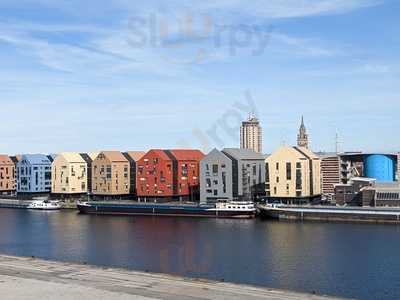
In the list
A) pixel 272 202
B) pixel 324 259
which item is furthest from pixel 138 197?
pixel 324 259

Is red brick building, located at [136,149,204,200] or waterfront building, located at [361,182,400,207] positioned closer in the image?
waterfront building, located at [361,182,400,207]

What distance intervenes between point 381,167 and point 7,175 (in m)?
48.2

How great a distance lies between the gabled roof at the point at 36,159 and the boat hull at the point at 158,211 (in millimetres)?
16807

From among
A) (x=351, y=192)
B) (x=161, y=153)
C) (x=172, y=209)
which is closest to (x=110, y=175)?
(x=161, y=153)

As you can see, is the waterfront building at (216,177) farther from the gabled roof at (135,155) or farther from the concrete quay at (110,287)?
the concrete quay at (110,287)

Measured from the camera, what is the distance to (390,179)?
2404 inches

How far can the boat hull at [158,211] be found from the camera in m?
54.5

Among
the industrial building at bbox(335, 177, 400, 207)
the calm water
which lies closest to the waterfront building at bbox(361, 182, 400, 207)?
the industrial building at bbox(335, 177, 400, 207)

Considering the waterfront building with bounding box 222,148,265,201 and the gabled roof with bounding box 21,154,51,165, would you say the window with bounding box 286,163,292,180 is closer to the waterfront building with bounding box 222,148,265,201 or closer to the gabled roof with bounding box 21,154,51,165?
the waterfront building with bounding box 222,148,265,201

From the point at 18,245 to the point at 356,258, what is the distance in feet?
62.9

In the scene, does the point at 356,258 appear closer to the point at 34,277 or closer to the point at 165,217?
the point at 34,277

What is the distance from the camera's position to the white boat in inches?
2594

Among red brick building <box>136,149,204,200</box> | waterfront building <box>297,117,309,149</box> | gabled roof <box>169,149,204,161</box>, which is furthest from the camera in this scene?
waterfront building <box>297,117,309,149</box>

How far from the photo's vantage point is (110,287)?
818 inches
